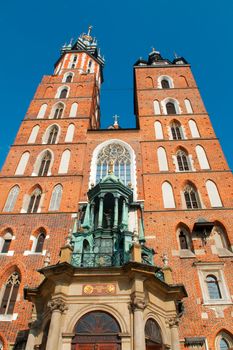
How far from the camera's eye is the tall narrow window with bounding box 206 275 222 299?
14234 mm

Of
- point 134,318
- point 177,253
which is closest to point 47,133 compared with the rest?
point 177,253

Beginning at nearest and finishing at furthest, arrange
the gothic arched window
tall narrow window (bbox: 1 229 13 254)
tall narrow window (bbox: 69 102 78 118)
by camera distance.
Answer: tall narrow window (bbox: 1 229 13 254) → the gothic arched window → tall narrow window (bbox: 69 102 78 118)

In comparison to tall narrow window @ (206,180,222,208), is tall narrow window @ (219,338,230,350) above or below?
below

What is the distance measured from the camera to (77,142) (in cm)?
2248

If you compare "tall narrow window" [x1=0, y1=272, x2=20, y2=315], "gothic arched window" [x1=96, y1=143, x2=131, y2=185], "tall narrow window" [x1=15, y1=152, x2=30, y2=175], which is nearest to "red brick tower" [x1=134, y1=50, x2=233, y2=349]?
"gothic arched window" [x1=96, y1=143, x2=131, y2=185]

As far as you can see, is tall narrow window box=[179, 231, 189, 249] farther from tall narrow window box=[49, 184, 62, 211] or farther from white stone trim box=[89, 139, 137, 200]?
→ tall narrow window box=[49, 184, 62, 211]

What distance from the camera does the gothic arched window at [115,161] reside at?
67.5 ft

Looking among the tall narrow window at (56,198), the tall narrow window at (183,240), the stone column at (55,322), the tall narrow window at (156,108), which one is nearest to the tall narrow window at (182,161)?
the tall narrow window at (156,108)

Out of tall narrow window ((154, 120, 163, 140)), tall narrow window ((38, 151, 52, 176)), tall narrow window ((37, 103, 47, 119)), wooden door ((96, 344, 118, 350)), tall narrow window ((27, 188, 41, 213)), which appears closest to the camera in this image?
wooden door ((96, 344, 118, 350))

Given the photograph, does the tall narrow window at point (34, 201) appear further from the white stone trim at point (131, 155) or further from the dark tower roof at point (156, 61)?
the dark tower roof at point (156, 61)

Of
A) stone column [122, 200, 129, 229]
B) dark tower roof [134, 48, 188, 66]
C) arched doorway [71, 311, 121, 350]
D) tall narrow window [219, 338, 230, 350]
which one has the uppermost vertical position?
dark tower roof [134, 48, 188, 66]

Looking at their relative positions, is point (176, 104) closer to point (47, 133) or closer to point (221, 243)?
point (47, 133)

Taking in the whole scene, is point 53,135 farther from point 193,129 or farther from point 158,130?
point 193,129

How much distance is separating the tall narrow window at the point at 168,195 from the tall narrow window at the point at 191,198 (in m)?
0.83
